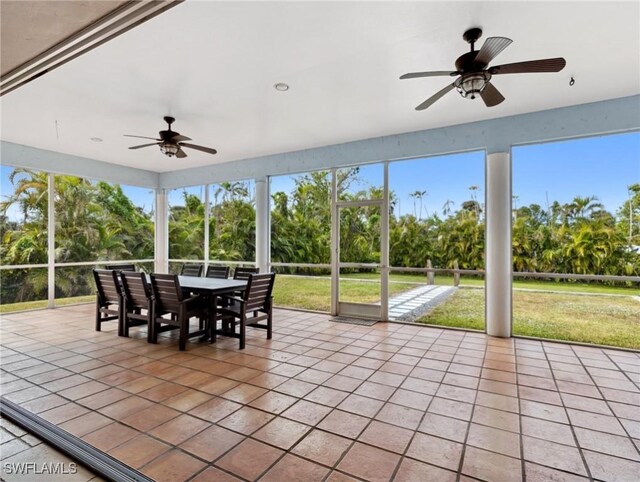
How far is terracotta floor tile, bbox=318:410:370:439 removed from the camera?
2283mm

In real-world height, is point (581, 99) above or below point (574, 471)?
above

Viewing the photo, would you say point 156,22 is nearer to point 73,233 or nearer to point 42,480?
point 42,480

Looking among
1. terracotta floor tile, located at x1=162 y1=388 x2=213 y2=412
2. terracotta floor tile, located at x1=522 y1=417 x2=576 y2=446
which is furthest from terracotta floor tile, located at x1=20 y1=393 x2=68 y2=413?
terracotta floor tile, located at x1=522 y1=417 x2=576 y2=446

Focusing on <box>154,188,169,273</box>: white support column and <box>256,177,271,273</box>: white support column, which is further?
<box>154,188,169,273</box>: white support column

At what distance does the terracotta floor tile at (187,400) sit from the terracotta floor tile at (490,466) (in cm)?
190

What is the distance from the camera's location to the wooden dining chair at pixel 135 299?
13.8ft

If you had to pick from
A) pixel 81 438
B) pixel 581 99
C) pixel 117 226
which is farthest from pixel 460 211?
pixel 117 226

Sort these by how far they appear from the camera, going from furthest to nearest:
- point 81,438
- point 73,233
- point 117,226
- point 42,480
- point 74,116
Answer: point 117,226
point 73,233
point 74,116
point 81,438
point 42,480

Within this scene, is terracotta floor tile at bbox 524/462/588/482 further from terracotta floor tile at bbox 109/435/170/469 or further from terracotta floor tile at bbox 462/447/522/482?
terracotta floor tile at bbox 109/435/170/469

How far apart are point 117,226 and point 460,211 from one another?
722cm

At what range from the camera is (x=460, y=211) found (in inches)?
207

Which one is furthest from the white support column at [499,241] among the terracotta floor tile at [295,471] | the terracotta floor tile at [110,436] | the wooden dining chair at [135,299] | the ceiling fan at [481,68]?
the wooden dining chair at [135,299]

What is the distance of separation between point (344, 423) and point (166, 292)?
2.71 meters

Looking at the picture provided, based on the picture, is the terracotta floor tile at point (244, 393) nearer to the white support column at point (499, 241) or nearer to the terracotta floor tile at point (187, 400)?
the terracotta floor tile at point (187, 400)
